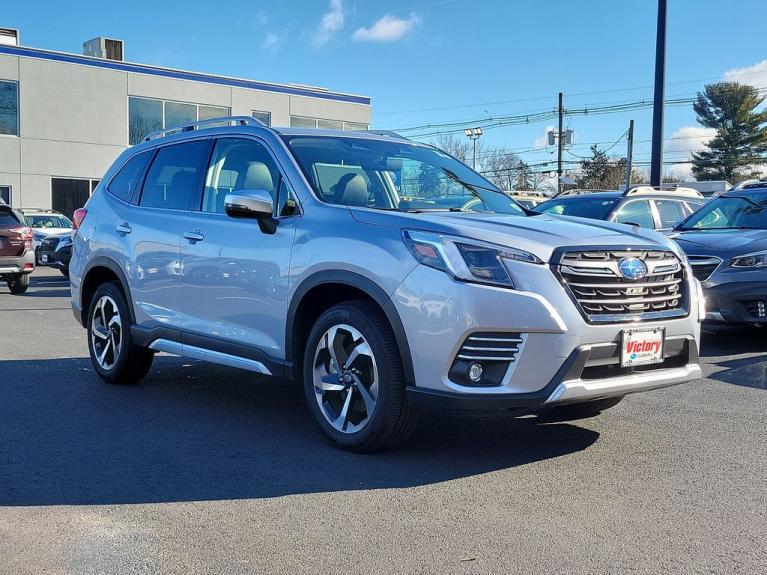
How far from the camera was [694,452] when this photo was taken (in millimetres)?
4871

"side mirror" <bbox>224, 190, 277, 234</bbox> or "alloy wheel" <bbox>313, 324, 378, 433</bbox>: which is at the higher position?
"side mirror" <bbox>224, 190, 277, 234</bbox>

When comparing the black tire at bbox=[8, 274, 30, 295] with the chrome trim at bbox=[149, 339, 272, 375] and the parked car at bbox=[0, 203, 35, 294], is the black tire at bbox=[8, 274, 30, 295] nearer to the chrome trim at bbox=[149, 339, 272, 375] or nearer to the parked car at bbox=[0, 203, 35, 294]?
the parked car at bbox=[0, 203, 35, 294]

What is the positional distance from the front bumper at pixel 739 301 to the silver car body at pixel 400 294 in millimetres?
3817

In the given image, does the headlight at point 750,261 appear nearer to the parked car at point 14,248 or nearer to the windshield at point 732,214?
the windshield at point 732,214

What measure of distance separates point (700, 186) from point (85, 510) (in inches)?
1218

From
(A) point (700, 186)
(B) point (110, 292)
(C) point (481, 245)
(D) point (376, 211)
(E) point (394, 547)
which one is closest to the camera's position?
(E) point (394, 547)

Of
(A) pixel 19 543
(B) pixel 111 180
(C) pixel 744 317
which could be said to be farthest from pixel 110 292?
(C) pixel 744 317

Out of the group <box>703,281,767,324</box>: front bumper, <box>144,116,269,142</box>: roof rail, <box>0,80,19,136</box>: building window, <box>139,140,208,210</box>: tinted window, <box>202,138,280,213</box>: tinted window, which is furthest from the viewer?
<box>0,80,19,136</box>: building window

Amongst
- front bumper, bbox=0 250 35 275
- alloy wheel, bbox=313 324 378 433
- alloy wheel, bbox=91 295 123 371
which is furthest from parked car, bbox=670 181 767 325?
front bumper, bbox=0 250 35 275

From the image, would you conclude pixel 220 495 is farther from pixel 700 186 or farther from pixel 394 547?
pixel 700 186

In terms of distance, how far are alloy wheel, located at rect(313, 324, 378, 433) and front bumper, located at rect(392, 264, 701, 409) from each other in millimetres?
383

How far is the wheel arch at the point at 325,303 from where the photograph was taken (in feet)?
14.5

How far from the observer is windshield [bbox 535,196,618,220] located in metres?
10.8

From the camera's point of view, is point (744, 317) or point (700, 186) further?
point (700, 186)
